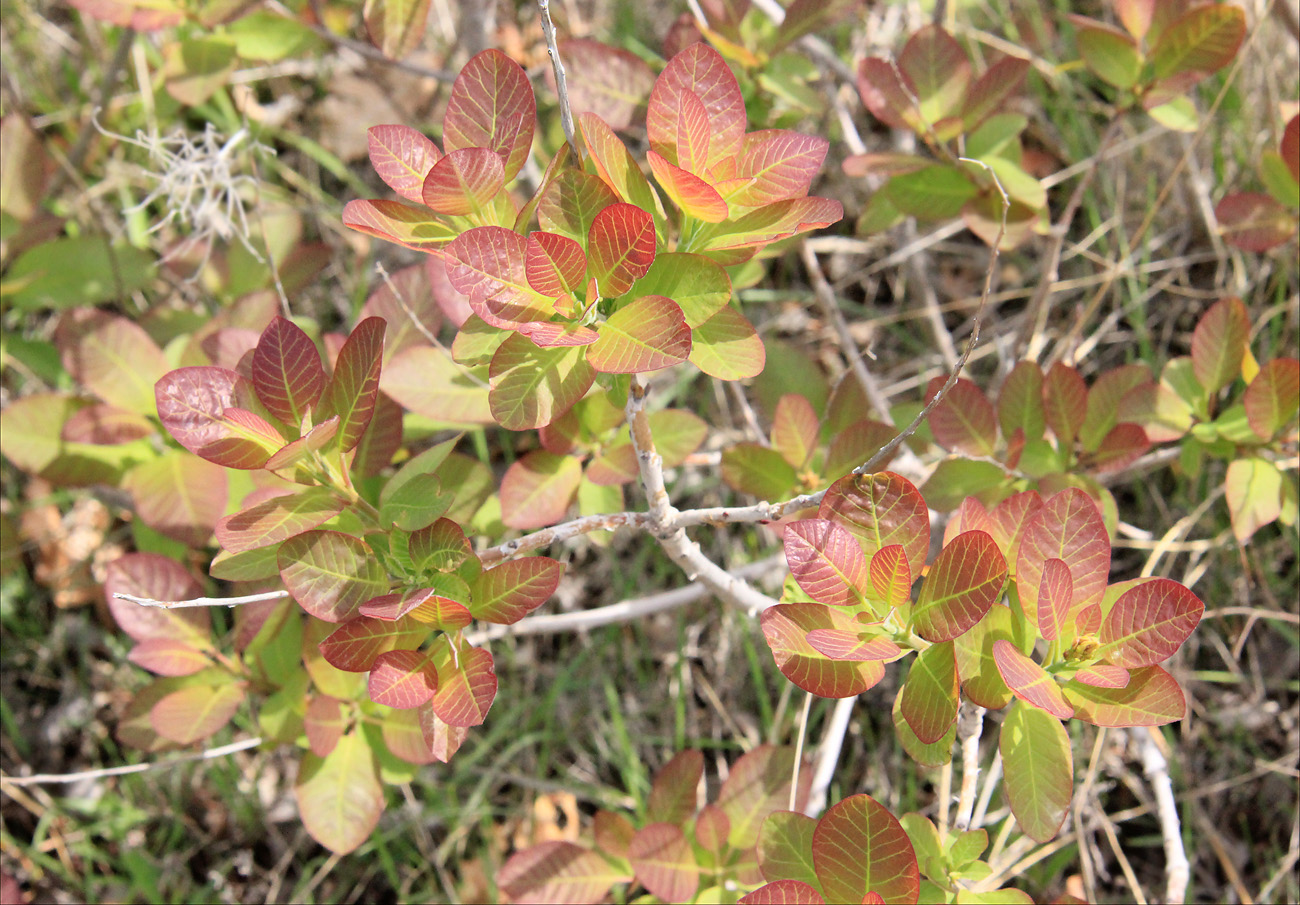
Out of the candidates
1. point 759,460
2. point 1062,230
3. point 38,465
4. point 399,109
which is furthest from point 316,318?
point 1062,230

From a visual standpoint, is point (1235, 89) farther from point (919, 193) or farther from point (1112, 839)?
point (1112, 839)

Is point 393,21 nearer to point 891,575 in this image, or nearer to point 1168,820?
point 891,575

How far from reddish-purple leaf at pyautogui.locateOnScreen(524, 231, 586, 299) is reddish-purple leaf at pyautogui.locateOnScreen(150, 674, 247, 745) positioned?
108 cm

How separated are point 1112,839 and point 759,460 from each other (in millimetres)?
963

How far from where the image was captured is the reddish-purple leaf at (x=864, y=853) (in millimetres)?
1273

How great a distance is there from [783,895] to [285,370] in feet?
3.03

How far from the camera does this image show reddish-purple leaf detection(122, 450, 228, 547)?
177 centimetres

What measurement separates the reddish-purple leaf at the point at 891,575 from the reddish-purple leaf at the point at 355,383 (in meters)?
0.66

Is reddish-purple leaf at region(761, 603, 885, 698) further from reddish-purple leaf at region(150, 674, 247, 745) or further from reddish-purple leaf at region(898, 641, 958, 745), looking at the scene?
reddish-purple leaf at region(150, 674, 247, 745)

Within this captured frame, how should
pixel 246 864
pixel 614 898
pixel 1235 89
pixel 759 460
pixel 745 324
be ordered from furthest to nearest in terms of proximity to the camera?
pixel 1235 89 < pixel 246 864 < pixel 614 898 < pixel 759 460 < pixel 745 324

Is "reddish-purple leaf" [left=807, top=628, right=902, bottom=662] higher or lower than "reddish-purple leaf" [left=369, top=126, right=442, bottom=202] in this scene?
lower

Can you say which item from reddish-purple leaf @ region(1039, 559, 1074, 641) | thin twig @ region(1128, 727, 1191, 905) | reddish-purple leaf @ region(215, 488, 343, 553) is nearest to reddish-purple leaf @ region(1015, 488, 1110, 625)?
reddish-purple leaf @ region(1039, 559, 1074, 641)

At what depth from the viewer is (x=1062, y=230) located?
1919mm

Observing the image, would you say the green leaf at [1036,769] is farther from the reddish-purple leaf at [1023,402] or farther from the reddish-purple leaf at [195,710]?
the reddish-purple leaf at [195,710]
